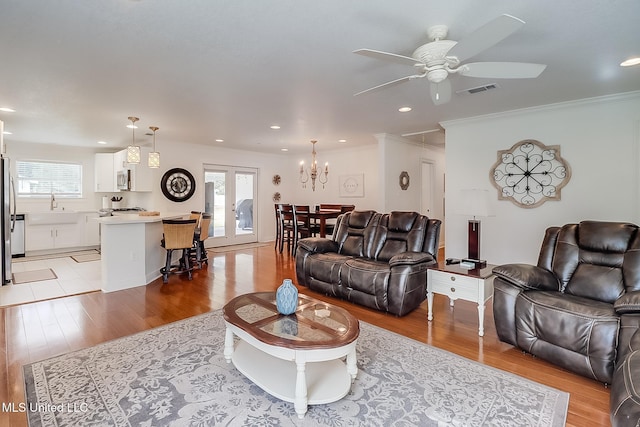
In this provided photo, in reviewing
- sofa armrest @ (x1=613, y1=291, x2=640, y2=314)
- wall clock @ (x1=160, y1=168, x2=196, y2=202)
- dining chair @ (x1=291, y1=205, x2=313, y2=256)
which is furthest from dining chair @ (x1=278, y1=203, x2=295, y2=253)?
sofa armrest @ (x1=613, y1=291, x2=640, y2=314)

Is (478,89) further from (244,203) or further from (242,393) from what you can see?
(244,203)

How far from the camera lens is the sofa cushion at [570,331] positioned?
2.02 m

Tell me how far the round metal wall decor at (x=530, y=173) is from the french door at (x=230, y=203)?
5793 mm

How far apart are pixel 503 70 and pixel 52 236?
8.42 m

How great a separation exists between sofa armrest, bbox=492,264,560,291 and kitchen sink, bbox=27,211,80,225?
26.6 feet

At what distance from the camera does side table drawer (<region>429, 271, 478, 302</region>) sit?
2.92 m

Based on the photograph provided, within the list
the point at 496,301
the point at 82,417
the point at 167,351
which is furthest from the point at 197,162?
the point at 496,301

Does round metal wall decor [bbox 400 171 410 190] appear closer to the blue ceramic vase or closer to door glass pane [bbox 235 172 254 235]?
door glass pane [bbox 235 172 254 235]

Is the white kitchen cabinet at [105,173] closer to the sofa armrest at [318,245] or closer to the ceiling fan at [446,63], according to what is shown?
the sofa armrest at [318,245]

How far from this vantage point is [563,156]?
4133mm

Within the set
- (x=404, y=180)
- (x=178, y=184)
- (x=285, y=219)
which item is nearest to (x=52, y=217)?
(x=178, y=184)

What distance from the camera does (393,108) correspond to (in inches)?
169

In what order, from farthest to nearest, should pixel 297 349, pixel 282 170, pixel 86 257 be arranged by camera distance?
1. pixel 282 170
2. pixel 86 257
3. pixel 297 349

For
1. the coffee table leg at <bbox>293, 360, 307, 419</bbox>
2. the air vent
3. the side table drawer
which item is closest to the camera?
the coffee table leg at <bbox>293, 360, 307, 419</bbox>
